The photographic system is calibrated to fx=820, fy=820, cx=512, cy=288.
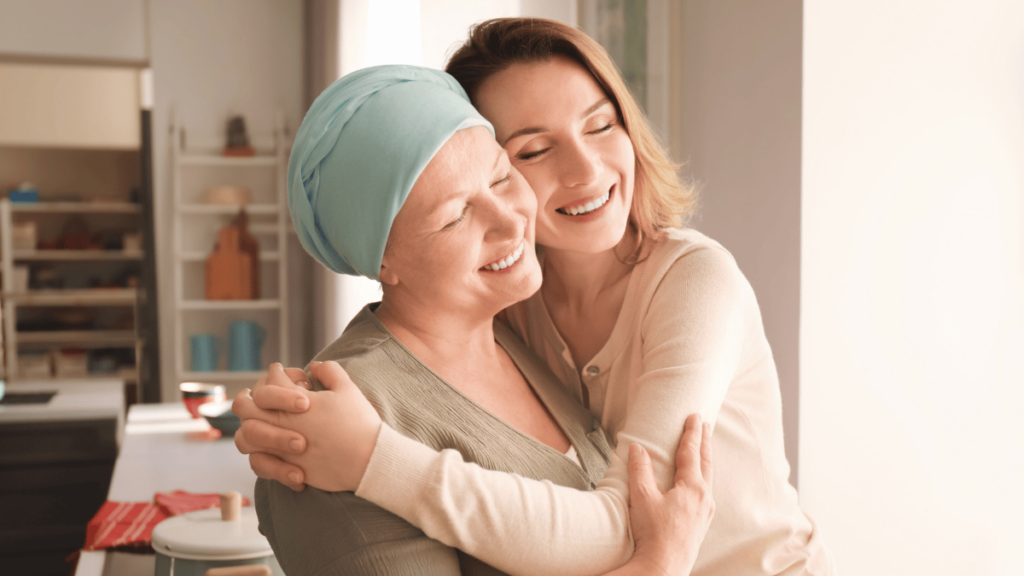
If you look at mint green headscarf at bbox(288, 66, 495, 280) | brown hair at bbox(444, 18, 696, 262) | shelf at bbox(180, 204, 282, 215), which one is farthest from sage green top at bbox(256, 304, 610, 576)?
shelf at bbox(180, 204, 282, 215)

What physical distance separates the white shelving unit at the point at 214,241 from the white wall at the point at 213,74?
0.33ft

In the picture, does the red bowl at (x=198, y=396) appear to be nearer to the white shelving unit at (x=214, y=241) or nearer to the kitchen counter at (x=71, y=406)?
the kitchen counter at (x=71, y=406)

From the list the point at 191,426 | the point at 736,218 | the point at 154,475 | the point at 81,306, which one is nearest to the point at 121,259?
the point at 81,306

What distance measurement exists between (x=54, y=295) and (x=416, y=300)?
5.75 meters

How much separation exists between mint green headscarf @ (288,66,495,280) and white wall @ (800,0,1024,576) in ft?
3.48

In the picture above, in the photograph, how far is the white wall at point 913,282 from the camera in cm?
176

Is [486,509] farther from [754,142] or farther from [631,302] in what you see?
[754,142]

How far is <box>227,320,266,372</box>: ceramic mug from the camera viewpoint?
5398 millimetres

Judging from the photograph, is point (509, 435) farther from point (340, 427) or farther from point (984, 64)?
point (984, 64)

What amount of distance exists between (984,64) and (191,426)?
2608mm

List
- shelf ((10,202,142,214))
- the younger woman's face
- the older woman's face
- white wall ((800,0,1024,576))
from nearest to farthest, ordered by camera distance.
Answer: the older woman's face, the younger woman's face, white wall ((800,0,1024,576)), shelf ((10,202,142,214))

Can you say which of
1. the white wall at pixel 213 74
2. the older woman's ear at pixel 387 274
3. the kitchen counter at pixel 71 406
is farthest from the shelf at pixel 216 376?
the older woman's ear at pixel 387 274

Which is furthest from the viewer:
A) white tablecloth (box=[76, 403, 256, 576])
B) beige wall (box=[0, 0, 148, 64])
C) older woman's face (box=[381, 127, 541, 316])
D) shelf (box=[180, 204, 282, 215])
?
shelf (box=[180, 204, 282, 215])

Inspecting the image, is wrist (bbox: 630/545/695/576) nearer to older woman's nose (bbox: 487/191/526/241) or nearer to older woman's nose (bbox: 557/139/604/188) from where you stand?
older woman's nose (bbox: 487/191/526/241)
